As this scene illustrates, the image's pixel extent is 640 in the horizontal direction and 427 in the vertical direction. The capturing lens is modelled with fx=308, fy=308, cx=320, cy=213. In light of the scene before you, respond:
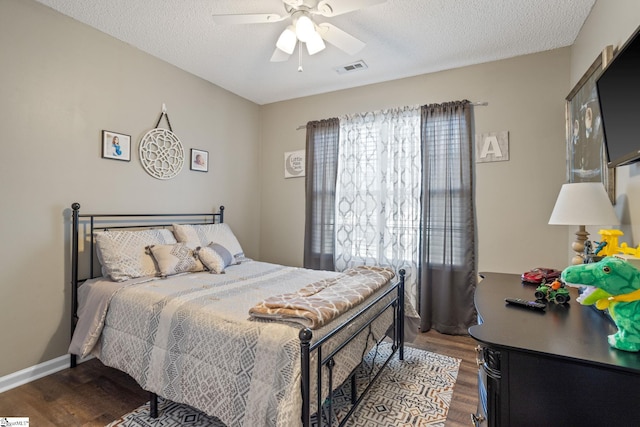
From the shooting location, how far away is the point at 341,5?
6.17 feet

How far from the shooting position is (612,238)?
60.6 inches

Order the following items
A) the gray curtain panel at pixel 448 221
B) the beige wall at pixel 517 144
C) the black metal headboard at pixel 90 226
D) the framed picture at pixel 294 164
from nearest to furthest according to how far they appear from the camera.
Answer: the black metal headboard at pixel 90 226 < the beige wall at pixel 517 144 < the gray curtain panel at pixel 448 221 < the framed picture at pixel 294 164

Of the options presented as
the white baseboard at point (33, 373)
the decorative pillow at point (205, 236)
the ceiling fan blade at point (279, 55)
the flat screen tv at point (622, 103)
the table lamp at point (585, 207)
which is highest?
the ceiling fan blade at point (279, 55)

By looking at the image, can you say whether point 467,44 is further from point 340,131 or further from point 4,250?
point 4,250

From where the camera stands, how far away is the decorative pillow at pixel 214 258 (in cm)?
273

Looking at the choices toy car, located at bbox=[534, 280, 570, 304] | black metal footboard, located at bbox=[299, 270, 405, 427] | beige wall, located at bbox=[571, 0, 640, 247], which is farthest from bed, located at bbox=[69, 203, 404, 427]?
beige wall, located at bbox=[571, 0, 640, 247]

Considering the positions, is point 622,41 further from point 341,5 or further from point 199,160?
point 199,160

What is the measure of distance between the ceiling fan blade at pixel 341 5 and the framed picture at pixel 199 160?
2.13 m

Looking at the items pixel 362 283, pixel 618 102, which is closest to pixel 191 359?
pixel 362 283

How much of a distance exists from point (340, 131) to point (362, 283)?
7.14 feet

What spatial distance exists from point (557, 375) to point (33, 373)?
322 cm

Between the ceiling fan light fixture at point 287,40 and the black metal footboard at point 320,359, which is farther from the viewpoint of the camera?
the ceiling fan light fixture at point 287,40

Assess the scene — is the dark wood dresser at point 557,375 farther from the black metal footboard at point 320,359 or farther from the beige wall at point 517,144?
the beige wall at point 517,144

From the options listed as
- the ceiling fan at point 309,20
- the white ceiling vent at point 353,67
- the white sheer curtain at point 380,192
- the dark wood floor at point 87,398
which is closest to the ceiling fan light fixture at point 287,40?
the ceiling fan at point 309,20
